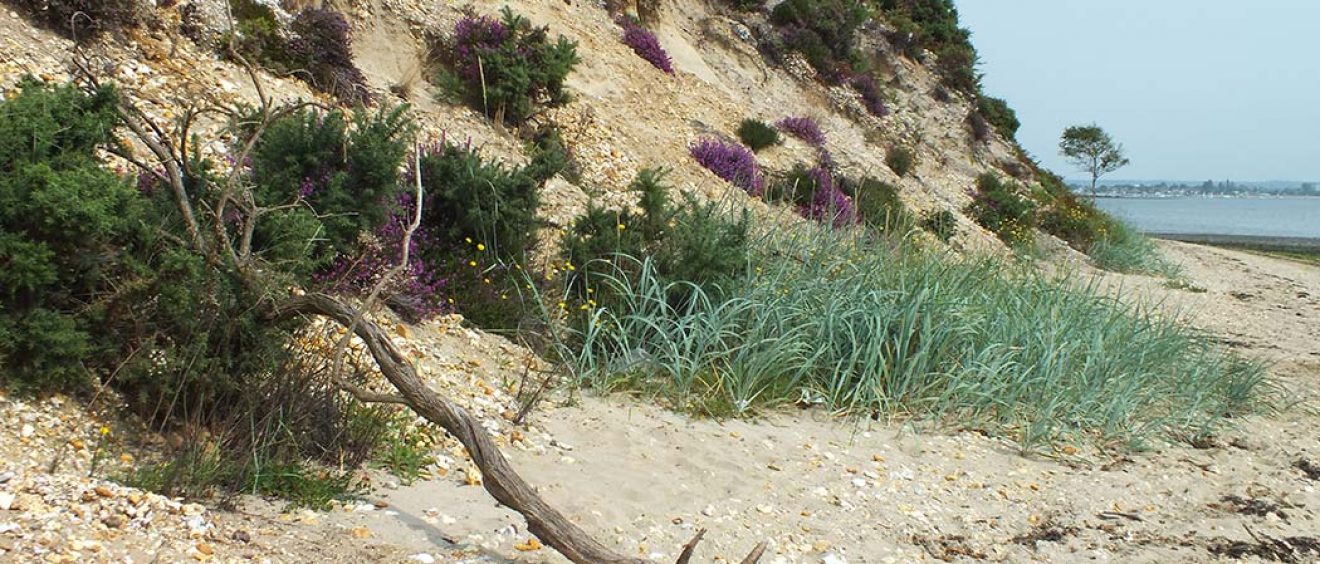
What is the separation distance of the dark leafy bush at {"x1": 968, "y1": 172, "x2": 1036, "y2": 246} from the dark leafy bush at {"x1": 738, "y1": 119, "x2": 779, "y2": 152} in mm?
4619

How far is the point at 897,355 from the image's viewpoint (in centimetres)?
682

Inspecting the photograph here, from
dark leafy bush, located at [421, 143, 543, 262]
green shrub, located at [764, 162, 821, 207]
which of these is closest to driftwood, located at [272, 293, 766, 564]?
dark leafy bush, located at [421, 143, 543, 262]

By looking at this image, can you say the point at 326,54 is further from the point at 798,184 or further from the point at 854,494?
the point at 854,494

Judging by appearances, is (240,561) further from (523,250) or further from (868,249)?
(868,249)

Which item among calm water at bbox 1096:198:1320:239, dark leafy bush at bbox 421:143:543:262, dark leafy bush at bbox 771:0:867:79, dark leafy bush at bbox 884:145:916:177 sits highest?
dark leafy bush at bbox 771:0:867:79

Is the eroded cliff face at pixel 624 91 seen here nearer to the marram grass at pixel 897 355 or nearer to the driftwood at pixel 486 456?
the marram grass at pixel 897 355

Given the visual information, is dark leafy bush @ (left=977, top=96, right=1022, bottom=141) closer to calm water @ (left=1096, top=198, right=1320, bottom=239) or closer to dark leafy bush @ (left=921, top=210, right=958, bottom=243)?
calm water @ (left=1096, top=198, right=1320, bottom=239)

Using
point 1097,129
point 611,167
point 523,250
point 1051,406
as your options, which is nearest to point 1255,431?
point 1051,406

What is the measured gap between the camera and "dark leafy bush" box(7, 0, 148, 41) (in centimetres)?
794

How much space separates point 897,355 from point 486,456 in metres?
3.74

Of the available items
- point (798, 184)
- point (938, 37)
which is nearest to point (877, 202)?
point (798, 184)

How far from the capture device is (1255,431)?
7344mm

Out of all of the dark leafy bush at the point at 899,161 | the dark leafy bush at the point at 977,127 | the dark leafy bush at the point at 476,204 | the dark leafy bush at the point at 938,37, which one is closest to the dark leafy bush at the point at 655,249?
the dark leafy bush at the point at 476,204

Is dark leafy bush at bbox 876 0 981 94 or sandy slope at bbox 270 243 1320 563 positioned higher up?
dark leafy bush at bbox 876 0 981 94
